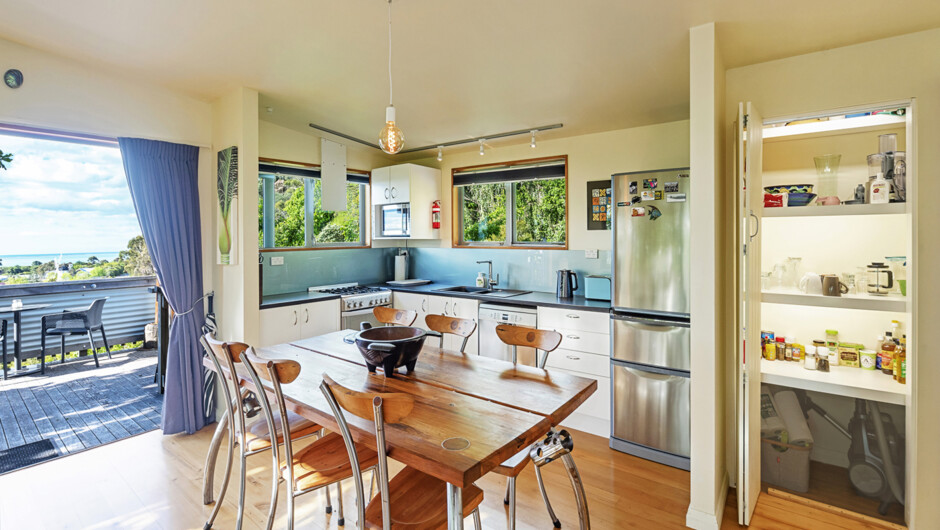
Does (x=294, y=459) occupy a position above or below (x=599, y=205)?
below

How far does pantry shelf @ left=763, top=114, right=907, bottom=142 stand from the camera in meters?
2.29

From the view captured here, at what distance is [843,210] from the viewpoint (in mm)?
2189

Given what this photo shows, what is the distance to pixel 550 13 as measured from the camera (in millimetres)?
1977

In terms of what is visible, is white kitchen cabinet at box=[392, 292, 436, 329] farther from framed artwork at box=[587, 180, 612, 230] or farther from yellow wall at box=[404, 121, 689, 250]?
framed artwork at box=[587, 180, 612, 230]

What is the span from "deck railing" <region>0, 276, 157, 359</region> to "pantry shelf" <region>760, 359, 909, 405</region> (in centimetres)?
646

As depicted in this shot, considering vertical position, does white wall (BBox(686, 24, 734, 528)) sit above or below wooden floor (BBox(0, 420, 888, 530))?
above

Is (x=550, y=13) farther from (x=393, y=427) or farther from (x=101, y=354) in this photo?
(x=101, y=354)

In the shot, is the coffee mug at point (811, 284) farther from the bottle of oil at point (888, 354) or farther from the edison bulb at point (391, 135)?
the edison bulb at point (391, 135)

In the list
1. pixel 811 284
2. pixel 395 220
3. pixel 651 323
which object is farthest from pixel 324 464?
pixel 395 220

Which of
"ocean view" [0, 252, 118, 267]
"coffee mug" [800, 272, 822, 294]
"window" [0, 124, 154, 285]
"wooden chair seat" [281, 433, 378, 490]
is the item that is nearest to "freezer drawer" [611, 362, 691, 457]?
"coffee mug" [800, 272, 822, 294]

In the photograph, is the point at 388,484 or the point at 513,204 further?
the point at 513,204

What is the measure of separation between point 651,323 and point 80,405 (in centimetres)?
492

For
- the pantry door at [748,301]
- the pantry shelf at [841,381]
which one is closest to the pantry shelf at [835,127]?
the pantry door at [748,301]

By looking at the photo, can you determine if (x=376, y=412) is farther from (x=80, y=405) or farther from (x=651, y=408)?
(x=80, y=405)
